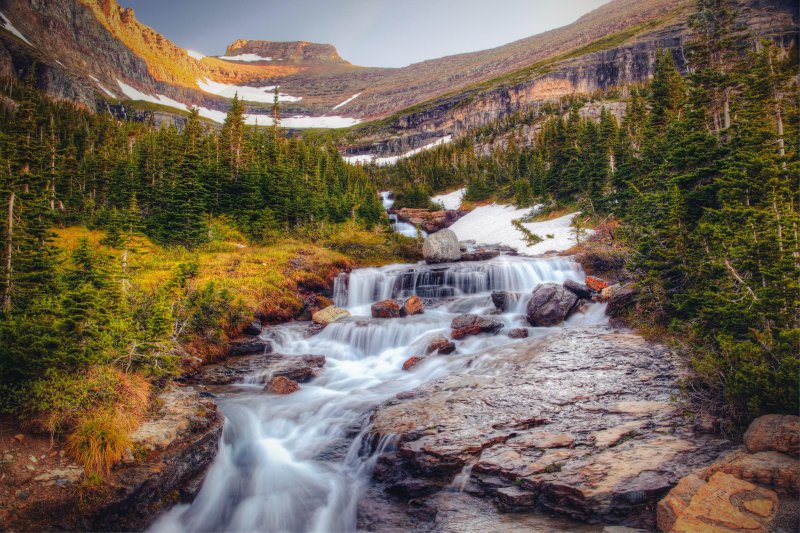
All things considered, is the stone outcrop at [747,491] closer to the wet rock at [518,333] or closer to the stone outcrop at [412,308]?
the wet rock at [518,333]

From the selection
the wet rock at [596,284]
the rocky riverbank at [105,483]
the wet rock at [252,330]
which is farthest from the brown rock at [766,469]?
the wet rock at [252,330]

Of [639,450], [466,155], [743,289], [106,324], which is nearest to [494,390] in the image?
[639,450]

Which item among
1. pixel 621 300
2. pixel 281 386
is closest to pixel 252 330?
pixel 281 386

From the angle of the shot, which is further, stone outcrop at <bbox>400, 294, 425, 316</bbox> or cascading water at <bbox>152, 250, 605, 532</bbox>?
stone outcrop at <bbox>400, 294, 425, 316</bbox>

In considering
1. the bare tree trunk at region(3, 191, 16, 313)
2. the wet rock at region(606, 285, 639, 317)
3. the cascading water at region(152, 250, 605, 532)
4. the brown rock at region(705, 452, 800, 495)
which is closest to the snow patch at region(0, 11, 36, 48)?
the bare tree trunk at region(3, 191, 16, 313)

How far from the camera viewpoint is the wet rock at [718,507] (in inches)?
179

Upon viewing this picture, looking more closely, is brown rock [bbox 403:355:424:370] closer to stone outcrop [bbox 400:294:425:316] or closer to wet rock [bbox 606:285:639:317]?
stone outcrop [bbox 400:294:425:316]

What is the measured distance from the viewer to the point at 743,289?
794 centimetres

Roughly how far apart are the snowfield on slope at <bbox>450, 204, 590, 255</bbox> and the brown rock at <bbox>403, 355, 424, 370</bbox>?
876 inches

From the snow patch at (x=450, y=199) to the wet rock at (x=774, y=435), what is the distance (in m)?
69.9

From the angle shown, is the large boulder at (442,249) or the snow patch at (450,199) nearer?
the large boulder at (442,249)

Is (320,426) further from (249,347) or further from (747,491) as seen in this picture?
(747,491)

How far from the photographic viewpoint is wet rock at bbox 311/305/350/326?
69.8 feet

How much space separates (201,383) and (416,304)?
1248 cm
